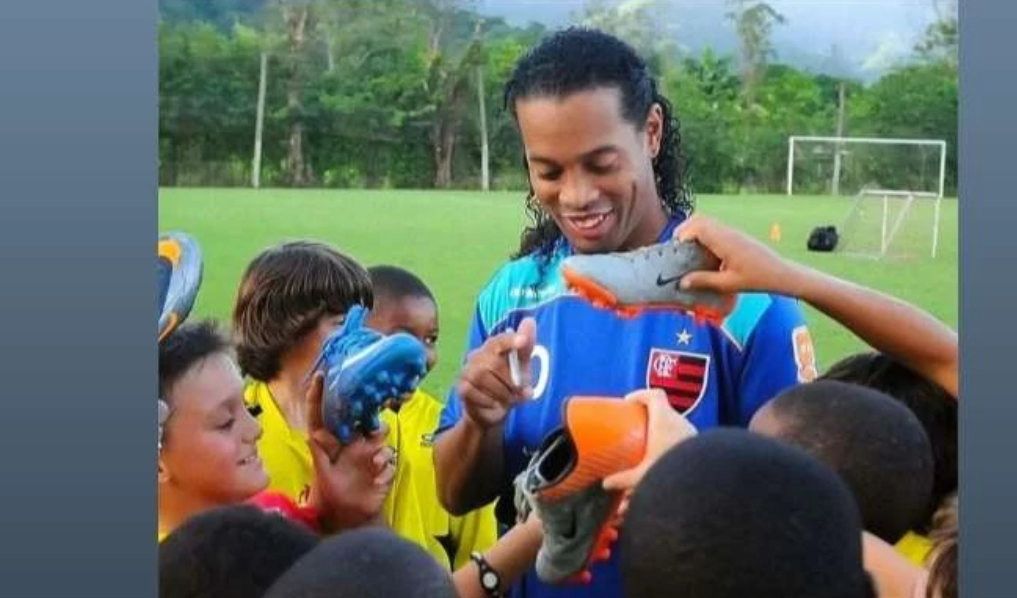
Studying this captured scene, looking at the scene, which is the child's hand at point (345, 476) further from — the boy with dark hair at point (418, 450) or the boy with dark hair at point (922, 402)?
the boy with dark hair at point (922, 402)

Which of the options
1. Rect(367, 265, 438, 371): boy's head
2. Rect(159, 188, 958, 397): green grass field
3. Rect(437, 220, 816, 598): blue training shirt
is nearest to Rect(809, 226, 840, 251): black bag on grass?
Rect(159, 188, 958, 397): green grass field

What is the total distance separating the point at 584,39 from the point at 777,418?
0.64 m

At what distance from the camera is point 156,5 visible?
8.15ft

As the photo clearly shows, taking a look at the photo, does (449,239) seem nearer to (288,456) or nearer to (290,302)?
(290,302)

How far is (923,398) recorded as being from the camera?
251 centimetres

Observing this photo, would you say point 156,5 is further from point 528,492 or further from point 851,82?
point 851,82

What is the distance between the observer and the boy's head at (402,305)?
2.55 meters

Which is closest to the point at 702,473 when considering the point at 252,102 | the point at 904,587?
the point at 904,587

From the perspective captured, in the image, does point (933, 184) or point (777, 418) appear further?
point (933, 184)

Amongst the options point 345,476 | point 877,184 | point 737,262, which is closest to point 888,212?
point 877,184

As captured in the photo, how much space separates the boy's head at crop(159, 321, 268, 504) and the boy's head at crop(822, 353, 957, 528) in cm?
91

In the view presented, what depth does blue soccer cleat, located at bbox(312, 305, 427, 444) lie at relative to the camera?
2.48 m

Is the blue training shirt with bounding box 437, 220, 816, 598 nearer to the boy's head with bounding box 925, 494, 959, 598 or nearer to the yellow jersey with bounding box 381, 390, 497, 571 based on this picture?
the yellow jersey with bounding box 381, 390, 497, 571

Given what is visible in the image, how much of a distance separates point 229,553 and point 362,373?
0.40 m
